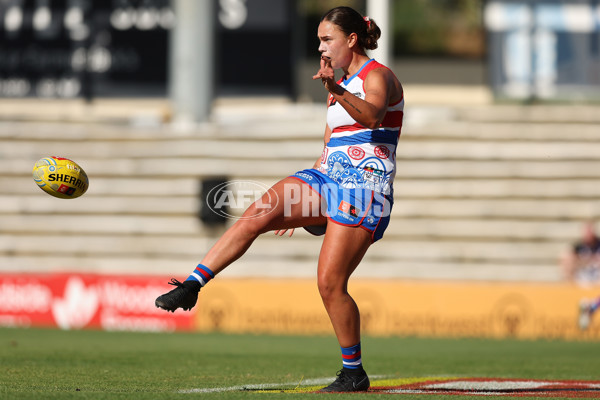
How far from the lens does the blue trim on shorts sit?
17.5ft

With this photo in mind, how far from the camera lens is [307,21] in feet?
103

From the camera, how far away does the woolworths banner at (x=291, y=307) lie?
14492 millimetres

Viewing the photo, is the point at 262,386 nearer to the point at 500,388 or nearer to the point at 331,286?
the point at 331,286

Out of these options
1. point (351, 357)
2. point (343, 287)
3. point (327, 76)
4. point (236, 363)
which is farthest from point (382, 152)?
point (236, 363)

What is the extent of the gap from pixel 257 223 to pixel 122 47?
16770mm

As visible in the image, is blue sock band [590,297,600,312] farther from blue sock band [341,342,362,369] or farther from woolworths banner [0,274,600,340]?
blue sock band [341,342,362,369]

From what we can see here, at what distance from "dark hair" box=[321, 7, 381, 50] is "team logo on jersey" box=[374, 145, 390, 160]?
0.58m

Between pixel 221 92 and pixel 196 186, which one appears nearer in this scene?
pixel 196 186

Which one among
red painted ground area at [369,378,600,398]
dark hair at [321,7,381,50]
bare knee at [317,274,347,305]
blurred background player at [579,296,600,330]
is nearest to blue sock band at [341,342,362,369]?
red painted ground area at [369,378,600,398]

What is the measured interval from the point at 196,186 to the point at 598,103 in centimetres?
846

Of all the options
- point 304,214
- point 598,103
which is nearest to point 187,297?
point 304,214

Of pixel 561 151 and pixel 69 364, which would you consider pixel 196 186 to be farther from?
pixel 69 364

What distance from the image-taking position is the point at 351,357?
5457 mm

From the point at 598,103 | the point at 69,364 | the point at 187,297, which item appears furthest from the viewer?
the point at 598,103
